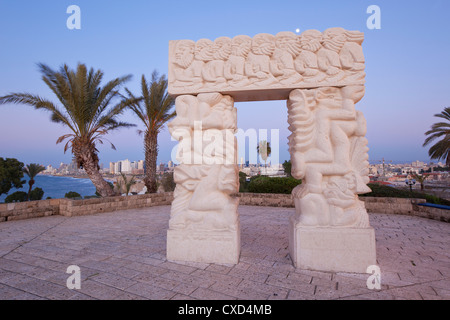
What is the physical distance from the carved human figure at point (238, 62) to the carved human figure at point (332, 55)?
93 centimetres

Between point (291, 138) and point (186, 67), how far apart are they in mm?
1748

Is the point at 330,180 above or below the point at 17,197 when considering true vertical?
above

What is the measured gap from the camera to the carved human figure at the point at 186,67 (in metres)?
3.10

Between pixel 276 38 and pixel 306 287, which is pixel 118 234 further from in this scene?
pixel 276 38

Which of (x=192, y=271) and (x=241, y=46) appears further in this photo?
(x=241, y=46)

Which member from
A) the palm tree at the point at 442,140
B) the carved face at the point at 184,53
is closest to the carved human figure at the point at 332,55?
the carved face at the point at 184,53

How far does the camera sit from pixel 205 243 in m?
2.92

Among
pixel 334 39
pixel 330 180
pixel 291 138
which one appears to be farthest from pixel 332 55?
pixel 330 180

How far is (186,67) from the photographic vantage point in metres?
3.15

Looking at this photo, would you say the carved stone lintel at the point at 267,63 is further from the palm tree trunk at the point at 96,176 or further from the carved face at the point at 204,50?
the palm tree trunk at the point at 96,176

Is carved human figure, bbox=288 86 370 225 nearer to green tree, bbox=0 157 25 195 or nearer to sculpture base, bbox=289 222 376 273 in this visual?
sculpture base, bbox=289 222 376 273

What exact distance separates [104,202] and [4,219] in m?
2.41

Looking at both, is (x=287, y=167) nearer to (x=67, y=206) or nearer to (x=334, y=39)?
(x=67, y=206)

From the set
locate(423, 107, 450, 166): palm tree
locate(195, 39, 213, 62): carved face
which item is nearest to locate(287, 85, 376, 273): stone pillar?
locate(195, 39, 213, 62): carved face
